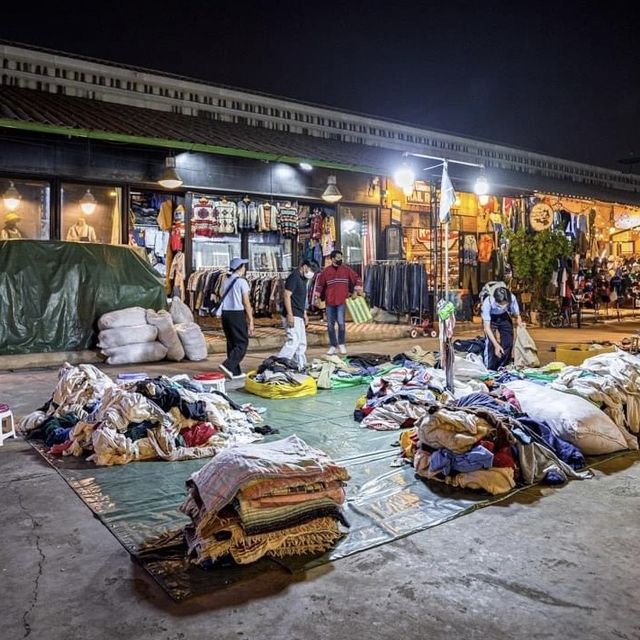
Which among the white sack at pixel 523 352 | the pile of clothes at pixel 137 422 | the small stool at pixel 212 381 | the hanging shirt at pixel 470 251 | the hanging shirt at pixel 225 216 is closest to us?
the pile of clothes at pixel 137 422

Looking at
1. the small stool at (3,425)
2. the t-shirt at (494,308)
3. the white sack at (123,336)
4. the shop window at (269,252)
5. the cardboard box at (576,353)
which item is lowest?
the small stool at (3,425)

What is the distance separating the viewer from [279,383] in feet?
27.5

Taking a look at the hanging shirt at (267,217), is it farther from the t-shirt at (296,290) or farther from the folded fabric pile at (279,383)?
the folded fabric pile at (279,383)

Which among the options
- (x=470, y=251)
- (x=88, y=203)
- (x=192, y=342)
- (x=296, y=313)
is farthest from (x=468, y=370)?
(x=470, y=251)

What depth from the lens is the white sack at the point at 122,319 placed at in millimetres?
11133

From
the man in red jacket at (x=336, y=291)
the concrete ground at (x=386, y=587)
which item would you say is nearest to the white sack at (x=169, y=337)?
the man in red jacket at (x=336, y=291)

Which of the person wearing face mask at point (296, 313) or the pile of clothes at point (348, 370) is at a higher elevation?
the person wearing face mask at point (296, 313)

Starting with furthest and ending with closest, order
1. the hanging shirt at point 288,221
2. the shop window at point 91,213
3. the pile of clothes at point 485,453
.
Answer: the hanging shirt at point 288,221 → the shop window at point 91,213 → the pile of clothes at point 485,453

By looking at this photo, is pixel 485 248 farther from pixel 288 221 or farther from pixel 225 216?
pixel 225 216

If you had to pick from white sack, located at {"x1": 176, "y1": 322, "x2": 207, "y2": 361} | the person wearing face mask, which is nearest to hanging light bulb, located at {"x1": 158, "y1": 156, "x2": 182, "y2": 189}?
white sack, located at {"x1": 176, "y1": 322, "x2": 207, "y2": 361}

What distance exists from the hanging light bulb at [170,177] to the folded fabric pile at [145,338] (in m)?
3.13

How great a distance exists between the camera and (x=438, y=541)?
3.71 meters

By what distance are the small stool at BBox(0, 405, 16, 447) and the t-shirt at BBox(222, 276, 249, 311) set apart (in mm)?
3819

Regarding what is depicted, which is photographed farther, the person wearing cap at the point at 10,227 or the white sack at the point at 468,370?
the person wearing cap at the point at 10,227
